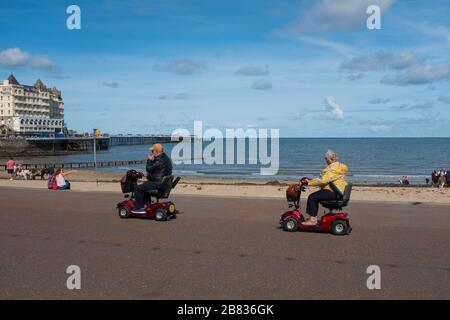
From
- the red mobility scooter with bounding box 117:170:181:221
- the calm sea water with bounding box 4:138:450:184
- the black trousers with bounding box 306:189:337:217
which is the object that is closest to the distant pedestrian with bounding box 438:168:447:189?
the calm sea water with bounding box 4:138:450:184

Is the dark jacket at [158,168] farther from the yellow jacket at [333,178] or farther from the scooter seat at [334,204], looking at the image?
the scooter seat at [334,204]

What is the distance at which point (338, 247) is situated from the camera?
292 inches

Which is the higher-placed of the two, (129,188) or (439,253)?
(129,188)

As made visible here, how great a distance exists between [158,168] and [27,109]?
167705 mm

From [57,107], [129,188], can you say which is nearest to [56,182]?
[129,188]

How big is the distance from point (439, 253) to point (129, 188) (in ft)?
21.2

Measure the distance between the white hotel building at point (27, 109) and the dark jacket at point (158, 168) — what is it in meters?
139

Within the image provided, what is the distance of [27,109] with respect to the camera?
163 metres

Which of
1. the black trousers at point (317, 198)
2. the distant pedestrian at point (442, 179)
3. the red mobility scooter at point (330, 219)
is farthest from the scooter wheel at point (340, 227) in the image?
the distant pedestrian at point (442, 179)

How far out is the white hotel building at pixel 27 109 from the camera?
14938cm

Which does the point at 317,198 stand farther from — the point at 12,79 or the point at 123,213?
the point at 12,79

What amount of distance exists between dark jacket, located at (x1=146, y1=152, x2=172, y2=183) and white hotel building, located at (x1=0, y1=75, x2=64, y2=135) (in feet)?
456
